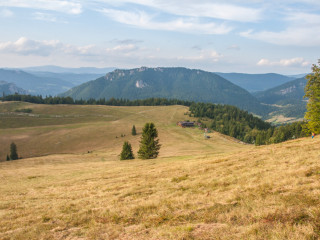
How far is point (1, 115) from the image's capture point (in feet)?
483

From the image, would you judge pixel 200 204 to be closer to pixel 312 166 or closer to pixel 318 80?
pixel 312 166

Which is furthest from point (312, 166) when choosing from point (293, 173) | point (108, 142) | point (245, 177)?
point (108, 142)

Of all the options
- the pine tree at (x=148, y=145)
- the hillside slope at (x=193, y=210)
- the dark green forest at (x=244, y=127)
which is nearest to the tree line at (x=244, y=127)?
the dark green forest at (x=244, y=127)

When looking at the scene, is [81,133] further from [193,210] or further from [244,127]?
[244,127]

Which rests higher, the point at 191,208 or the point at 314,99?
the point at 314,99

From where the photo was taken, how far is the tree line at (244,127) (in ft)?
361

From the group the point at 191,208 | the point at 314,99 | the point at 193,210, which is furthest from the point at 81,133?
the point at 193,210

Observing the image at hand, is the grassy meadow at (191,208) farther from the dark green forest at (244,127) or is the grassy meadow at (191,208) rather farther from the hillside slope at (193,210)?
the dark green forest at (244,127)

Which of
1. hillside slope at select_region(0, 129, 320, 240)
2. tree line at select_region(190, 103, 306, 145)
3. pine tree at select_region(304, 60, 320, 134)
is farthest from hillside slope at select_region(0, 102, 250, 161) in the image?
hillside slope at select_region(0, 129, 320, 240)

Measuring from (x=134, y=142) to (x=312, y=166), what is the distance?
8721 centimetres

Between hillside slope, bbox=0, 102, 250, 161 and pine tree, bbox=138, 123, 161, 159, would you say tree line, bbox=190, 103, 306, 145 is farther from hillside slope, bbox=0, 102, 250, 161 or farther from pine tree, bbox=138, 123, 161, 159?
pine tree, bbox=138, 123, 161, 159

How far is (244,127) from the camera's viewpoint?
6373 inches

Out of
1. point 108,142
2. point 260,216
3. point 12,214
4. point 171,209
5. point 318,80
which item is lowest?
point 108,142

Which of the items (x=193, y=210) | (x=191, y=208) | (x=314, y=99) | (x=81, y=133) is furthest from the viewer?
(x=81, y=133)
